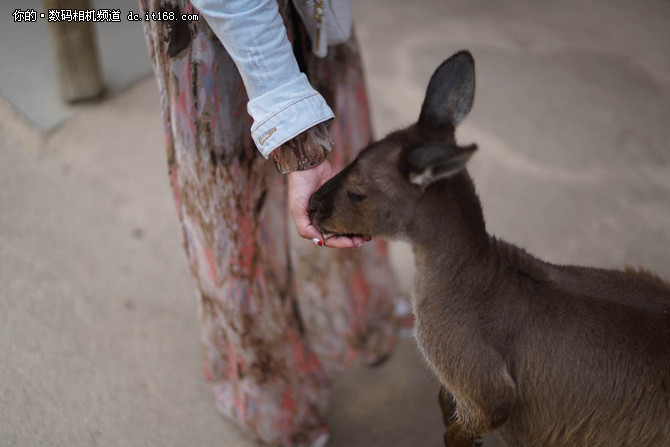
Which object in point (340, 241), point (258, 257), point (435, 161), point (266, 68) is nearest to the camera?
point (435, 161)

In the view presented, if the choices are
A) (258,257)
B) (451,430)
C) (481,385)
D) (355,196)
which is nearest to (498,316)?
(481,385)

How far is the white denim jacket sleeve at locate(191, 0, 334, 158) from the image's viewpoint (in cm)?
162

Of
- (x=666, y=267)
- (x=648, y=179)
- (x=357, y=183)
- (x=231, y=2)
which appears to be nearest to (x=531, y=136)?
(x=648, y=179)

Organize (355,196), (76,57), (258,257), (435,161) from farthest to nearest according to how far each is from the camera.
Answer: (76,57), (258,257), (355,196), (435,161)

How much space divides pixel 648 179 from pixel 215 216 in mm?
2481

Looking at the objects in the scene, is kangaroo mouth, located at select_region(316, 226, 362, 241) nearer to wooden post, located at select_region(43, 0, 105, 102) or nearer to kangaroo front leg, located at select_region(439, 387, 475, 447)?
kangaroo front leg, located at select_region(439, 387, 475, 447)

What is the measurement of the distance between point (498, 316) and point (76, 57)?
2.63m

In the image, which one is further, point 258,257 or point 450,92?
point 258,257

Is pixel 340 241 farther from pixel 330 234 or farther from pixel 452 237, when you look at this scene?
pixel 452 237

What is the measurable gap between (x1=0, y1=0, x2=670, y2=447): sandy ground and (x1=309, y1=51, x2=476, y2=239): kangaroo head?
111 centimetres

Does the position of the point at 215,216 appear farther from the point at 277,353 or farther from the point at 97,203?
the point at 97,203

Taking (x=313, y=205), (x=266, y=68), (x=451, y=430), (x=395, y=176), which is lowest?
(x=451, y=430)

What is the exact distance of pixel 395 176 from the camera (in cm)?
171

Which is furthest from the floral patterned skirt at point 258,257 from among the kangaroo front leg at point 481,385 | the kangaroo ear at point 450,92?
the kangaroo front leg at point 481,385
